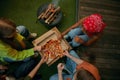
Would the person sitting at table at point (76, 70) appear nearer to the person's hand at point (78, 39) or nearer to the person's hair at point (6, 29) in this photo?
the person's hand at point (78, 39)

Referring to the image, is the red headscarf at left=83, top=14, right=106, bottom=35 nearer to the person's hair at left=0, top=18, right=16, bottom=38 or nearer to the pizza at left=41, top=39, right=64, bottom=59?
the pizza at left=41, top=39, right=64, bottom=59

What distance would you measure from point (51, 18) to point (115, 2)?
1319 millimetres

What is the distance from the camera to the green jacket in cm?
315

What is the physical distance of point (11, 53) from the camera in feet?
10.6

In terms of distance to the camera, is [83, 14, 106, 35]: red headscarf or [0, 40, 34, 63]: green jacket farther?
[83, 14, 106, 35]: red headscarf

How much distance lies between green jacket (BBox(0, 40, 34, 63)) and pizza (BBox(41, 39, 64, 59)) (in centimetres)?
22

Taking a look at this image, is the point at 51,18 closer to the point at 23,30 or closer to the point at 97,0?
the point at 23,30

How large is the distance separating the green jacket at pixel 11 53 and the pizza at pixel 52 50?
0.71 ft

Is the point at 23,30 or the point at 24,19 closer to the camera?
the point at 23,30

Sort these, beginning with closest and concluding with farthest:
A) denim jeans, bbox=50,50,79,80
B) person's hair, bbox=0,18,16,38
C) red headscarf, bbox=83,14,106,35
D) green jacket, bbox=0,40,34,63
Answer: person's hair, bbox=0,18,16,38
green jacket, bbox=0,40,34,63
red headscarf, bbox=83,14,106,35
denim jeans, bbox=50,50,79,80

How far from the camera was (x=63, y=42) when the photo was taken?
12.0 feet

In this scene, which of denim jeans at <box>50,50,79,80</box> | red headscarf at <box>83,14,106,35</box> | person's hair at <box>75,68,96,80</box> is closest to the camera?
person's hair at <box>75,68,96,80</box>

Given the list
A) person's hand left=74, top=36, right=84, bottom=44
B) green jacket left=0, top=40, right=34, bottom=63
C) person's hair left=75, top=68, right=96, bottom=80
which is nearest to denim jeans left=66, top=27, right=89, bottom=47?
person's hand left=74, top=36, right=84, bottom=44

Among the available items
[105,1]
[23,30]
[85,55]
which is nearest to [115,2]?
[105,1]
